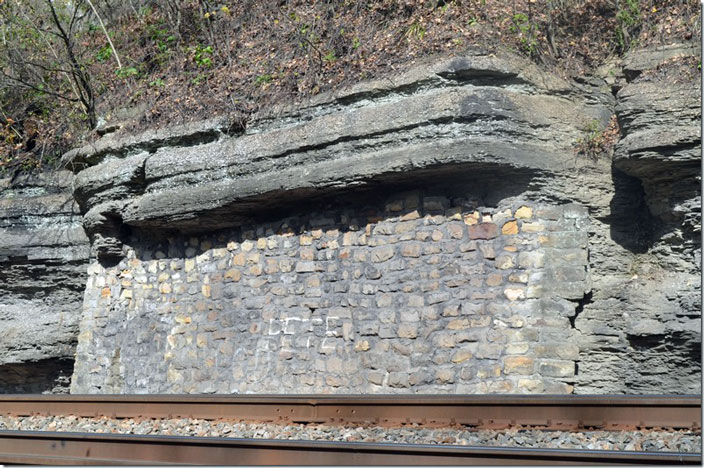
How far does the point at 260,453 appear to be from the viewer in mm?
5203

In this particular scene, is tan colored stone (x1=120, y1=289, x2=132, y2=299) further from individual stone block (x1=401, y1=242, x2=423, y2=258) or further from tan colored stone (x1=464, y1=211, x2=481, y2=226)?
tan colored stone (x1=464, y1=211, x2=481, y2=226)

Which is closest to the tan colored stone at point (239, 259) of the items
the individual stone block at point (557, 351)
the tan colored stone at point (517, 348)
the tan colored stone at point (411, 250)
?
the tan colored stone at point (411, 250)

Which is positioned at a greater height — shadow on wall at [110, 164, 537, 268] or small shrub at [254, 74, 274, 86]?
small shrub at [254, 74, 274, 86]

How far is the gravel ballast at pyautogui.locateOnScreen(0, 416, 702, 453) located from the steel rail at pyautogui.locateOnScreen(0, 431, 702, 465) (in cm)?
101

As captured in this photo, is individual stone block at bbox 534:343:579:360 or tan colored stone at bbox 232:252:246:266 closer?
individual stone block at bbox 534:343:579:360

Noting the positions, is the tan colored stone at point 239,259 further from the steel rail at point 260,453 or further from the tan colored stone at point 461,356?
the steel rail at point 260,453

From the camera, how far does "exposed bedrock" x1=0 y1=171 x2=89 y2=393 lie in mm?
12164

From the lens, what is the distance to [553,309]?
8148mm

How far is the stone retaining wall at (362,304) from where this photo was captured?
8.20 m

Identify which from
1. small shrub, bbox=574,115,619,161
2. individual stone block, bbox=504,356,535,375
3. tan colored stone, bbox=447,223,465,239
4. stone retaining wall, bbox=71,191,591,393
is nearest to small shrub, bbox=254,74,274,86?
stone retaining wall, bbox=71,191,591,393

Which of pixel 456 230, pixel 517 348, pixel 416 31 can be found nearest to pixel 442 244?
pixel 456 230

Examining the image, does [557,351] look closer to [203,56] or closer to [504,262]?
[504,262]

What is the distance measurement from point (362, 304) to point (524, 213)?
5.96 ft

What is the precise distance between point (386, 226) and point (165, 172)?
3.13m
